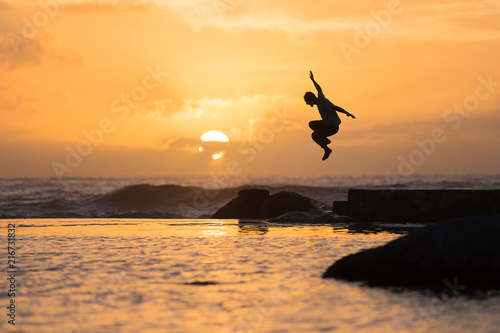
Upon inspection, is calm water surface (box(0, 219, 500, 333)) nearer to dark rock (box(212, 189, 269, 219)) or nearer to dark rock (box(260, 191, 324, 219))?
dark rock (box(260, 191, 324, 219))

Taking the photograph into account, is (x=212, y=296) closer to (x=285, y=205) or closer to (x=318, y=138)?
(x=318, y=138)

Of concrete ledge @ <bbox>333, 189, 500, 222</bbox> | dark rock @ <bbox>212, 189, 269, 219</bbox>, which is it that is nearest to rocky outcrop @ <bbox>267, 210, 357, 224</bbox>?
concrete ledge @ <bbox>333, 189, 500, 222</bbox>

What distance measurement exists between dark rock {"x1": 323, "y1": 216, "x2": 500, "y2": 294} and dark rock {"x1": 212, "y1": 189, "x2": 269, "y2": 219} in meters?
16.6

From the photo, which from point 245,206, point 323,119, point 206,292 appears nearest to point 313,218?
point 323,119

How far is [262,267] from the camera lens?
1019 cm

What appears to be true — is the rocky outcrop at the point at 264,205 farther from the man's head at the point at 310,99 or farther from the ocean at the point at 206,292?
the ocean at the point at 206,292

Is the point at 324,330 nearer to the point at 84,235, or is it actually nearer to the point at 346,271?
the point at 346,271

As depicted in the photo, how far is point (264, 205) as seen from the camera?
25484 mm

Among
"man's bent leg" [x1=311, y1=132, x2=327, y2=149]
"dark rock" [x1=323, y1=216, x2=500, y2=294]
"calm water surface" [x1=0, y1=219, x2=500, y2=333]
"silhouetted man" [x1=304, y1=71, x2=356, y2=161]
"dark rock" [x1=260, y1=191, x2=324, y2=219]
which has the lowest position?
"calm water surface" [x1=0, y1=219, x2=500, y2=333]

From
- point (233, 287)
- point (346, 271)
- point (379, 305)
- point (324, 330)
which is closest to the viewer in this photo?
point (324, 330)

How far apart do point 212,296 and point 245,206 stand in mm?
18193

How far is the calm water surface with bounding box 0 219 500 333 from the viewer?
253 inches

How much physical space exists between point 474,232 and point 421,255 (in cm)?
71

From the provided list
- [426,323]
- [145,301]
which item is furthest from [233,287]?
[426,323]
